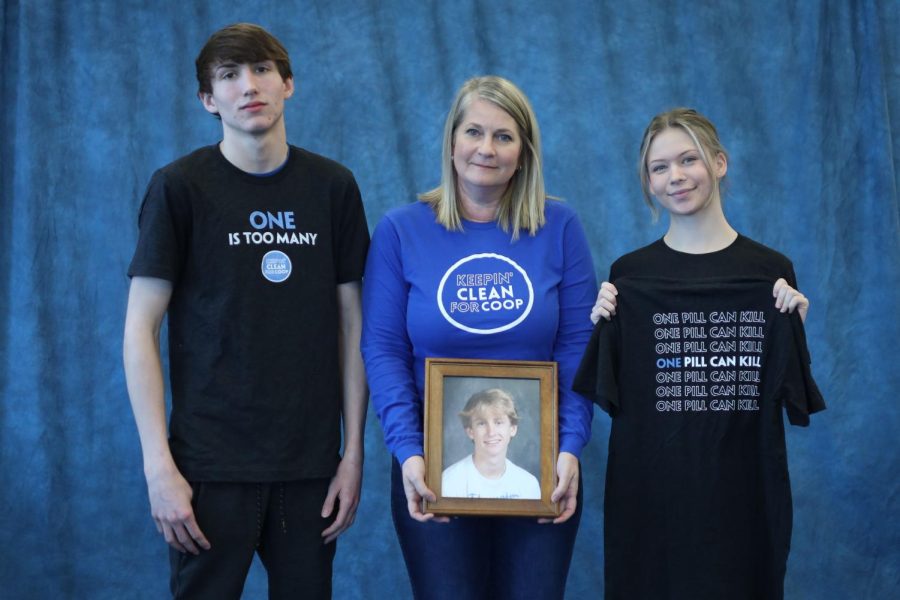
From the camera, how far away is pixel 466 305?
2365 millimetres

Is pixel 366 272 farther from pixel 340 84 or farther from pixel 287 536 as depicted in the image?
pixel 340 84

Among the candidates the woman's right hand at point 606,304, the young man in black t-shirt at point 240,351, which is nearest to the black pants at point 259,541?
the young man in black t-shirt at point 240,351

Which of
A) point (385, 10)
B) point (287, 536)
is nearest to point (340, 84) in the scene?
point (385, 10)

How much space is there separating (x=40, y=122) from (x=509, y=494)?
8.82 ft

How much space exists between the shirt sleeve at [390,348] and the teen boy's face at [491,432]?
133 millimetres

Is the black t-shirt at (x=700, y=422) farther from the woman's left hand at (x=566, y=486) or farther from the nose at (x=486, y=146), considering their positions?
the nose at (x=486, y=146)

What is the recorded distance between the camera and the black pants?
7.45ft

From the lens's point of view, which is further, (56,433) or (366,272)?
(56,433)

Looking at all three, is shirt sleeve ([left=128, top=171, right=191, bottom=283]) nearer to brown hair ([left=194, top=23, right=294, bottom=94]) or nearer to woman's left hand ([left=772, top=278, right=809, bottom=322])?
brown hair ([left=194, top=23, right=294, bottom=94])

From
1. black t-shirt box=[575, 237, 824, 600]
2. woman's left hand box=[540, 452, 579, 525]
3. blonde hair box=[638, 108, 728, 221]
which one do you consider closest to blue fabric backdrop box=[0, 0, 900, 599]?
blonde hair box=[638, 108, 728, 221]

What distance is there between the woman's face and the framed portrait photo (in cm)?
46

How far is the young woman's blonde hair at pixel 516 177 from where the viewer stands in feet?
7.97

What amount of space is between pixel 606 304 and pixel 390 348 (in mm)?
544

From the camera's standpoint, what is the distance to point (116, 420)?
12.9 ft
